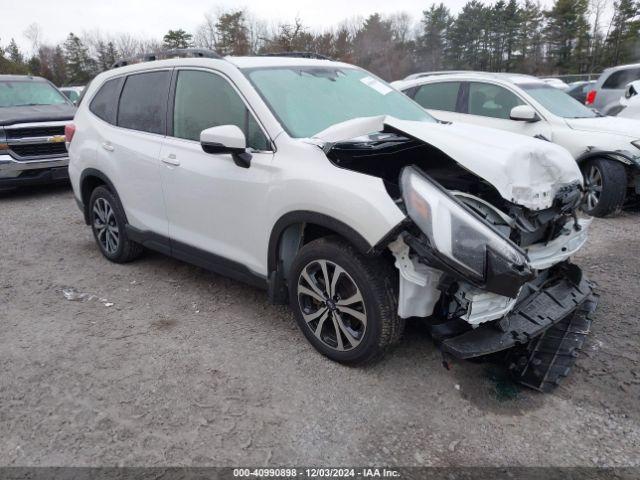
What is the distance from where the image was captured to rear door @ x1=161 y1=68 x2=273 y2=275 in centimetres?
329

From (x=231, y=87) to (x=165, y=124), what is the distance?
827 millimetres

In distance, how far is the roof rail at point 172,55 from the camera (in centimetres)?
388

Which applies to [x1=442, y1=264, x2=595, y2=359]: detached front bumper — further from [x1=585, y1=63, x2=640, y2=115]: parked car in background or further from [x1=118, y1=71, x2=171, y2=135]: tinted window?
[x1=585, y1=63, x2=640, y2=115]: parked car in background

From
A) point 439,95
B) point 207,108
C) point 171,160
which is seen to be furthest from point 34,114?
point 439,95

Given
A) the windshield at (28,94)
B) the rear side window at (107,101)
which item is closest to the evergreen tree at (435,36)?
the windshield at (28,94)

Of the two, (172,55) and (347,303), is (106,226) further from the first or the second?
(347,303)

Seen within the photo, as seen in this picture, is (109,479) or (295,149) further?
(295,149)

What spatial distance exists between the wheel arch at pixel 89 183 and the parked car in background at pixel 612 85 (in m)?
10.4

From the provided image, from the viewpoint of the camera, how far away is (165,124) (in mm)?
3984

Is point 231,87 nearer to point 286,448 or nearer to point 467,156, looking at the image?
point 467,156

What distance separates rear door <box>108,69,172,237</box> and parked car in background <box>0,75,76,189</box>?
423cm

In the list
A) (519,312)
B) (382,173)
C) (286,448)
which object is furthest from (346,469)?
(382,173)

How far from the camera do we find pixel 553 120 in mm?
6371

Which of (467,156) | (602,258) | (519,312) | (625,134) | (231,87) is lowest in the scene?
(602,258)
